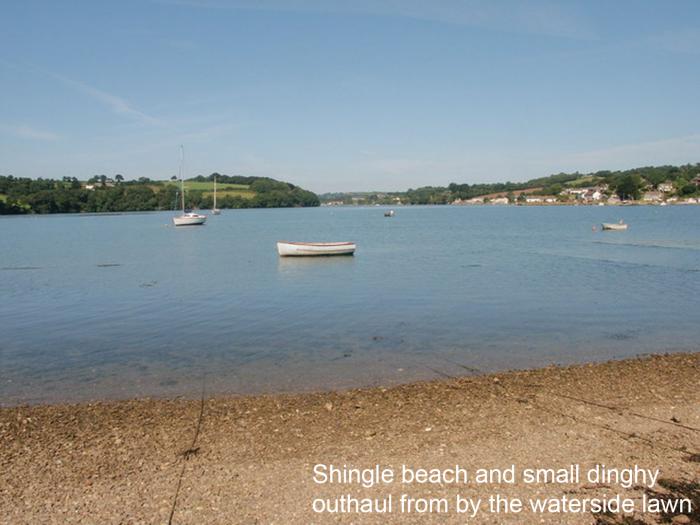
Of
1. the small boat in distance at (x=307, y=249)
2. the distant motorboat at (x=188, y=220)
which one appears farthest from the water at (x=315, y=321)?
the distant motorboat at (x=188, y=220)

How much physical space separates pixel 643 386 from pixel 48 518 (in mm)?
10661

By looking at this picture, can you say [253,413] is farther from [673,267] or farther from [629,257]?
[629,257]

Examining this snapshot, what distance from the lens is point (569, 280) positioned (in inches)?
1270

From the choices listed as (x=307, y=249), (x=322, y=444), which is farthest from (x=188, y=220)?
(x=322, y=444)

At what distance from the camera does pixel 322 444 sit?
8703mm

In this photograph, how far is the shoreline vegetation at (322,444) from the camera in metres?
6.82

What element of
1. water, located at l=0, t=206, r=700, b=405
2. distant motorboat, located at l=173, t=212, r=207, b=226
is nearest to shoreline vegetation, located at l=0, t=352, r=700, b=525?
water, located at l=0, t=206, r=700, b=405

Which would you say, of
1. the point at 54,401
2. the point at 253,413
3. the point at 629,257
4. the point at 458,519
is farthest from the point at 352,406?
the point at 629,257

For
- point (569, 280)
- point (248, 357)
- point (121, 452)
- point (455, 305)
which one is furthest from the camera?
point (569, 280)

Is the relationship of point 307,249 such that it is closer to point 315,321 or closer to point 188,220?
point 315,321

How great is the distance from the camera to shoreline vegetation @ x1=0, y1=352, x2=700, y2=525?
682 cm

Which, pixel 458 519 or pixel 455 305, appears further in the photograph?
pixel 455 305

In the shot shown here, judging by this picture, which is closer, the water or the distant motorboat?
the water

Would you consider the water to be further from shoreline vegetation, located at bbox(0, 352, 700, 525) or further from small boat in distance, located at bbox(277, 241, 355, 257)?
small boat in distance, located at bbox(277, 241, 355, 257)
